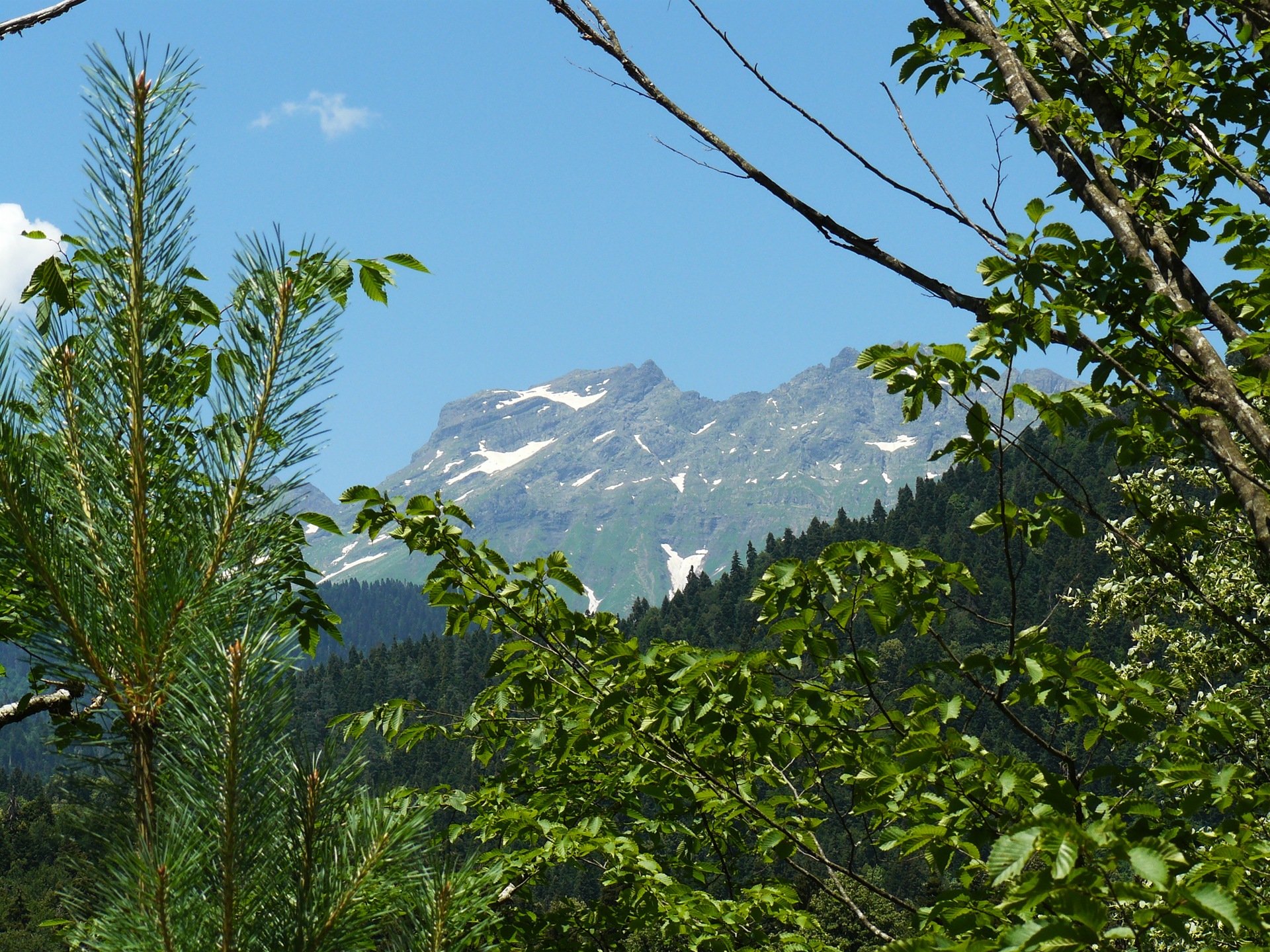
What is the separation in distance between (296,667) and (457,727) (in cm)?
400

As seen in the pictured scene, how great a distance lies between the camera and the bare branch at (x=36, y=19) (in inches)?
102

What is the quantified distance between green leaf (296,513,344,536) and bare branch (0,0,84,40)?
163cm

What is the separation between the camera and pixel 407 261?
13.1 feet

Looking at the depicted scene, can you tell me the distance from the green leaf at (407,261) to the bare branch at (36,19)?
4.85 ft

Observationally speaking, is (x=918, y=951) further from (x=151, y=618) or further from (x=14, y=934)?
(x=14, y=934)

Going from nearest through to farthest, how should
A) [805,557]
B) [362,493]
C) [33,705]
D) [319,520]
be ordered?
[319,520]
[33,705]
[362,493]
[805,557]

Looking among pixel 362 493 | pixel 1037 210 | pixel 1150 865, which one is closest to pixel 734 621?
pixel 362 493

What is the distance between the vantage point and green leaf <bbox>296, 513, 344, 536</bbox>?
7.95 feet

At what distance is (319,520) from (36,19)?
1684mm

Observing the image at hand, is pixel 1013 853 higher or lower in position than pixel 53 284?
lower

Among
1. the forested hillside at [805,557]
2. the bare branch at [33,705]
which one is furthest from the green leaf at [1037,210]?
the forested hillside at [805,557]

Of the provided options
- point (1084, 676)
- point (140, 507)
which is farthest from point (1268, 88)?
point (140, 507)

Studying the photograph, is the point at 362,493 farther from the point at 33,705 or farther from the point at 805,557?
the point at 805,557

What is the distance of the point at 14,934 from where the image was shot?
73938 mm
